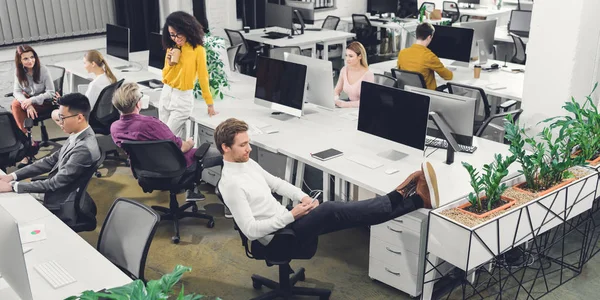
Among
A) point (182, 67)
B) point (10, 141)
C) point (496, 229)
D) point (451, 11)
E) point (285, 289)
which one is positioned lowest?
point (285, 289)

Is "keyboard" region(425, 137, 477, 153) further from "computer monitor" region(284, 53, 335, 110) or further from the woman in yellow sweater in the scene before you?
the woman in yellow sweater

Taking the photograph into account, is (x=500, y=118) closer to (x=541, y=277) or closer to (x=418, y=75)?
(x=418, y=75)

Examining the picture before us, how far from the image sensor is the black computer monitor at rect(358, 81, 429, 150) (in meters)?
3.69

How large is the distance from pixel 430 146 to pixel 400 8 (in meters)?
6.96

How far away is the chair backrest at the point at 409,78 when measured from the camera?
545 cm

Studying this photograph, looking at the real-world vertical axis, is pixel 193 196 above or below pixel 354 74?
below

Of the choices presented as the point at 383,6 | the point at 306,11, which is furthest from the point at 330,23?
the point at 383,6

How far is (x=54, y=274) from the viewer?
8.80ft

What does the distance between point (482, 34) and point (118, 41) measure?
13.5 ft

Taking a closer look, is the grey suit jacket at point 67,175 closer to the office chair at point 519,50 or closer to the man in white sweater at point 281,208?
the man in white sweater at point 281,208

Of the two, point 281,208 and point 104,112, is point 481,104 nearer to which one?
point 281,208

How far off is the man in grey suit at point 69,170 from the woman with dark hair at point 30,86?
2321 millimetres

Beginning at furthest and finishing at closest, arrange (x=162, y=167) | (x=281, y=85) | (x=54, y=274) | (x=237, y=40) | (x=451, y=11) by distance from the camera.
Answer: (x=451, y=11) → (x=237, y=40) → (x=281, y=85) → (x=162, y=167) → (x=54, y=274)

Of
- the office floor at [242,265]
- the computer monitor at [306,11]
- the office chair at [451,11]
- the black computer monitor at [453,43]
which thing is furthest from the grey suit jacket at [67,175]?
the office chair at [451,11]
